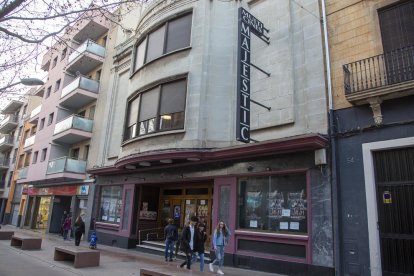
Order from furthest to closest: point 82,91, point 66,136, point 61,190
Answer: point 61,190
point 66,136
point 82,91

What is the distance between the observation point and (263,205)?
477 inches

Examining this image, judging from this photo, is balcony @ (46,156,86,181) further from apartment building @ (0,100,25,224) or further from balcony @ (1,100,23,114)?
balcony @ (1,100,23,114)

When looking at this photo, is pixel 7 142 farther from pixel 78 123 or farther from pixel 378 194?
pixel 378 194

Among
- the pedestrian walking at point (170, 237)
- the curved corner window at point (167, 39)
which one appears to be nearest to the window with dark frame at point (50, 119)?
the curved corner window at point (167, 39)

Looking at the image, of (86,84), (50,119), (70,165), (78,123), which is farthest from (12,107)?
(70,165)

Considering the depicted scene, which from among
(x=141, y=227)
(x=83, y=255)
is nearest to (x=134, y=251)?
(x=141, y=227)

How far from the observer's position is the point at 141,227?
1741cm

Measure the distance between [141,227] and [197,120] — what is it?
276 inches

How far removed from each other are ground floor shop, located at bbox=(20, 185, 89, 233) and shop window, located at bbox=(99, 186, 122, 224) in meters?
1.75

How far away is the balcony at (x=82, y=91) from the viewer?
79.2ft

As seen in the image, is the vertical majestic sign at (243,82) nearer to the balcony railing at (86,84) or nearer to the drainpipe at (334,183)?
the drainpipe at (334,183)

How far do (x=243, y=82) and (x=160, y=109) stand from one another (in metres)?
4.70

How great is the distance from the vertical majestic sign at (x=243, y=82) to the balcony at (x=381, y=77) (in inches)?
126

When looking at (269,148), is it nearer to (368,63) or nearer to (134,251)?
(368,63)
